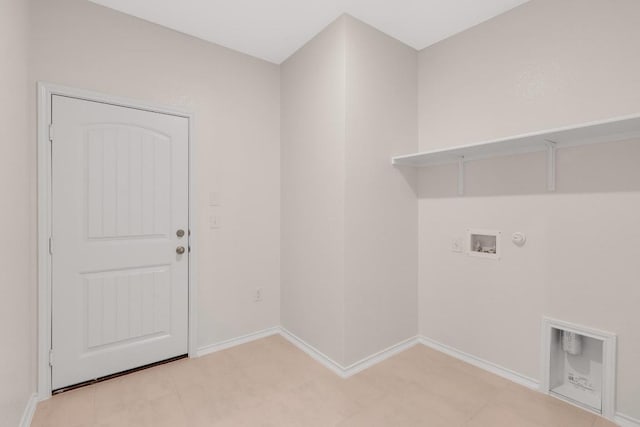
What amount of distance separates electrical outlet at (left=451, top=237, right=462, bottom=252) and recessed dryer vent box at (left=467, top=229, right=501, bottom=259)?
0.07 m

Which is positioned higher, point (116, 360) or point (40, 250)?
point (40, 250)

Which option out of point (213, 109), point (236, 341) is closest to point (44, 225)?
point (213, 109)

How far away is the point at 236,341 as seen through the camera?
277 centimetres

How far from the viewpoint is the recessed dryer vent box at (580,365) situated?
5.85ft

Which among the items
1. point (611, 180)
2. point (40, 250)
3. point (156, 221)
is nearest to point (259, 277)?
point (156, 221)

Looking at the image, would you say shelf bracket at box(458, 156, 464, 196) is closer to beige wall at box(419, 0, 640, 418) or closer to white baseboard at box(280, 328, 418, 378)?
beige wall at box(419, 0, 640, 418)

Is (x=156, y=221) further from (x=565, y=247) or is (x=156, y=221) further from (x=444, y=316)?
(x=565, y=247)

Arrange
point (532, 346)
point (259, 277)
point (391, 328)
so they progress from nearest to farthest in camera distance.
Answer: point (532, 346) < point (391, 328) < point (259, 277)

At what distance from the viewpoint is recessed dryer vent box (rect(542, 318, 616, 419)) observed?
70.2 inches

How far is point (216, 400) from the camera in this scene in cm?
198

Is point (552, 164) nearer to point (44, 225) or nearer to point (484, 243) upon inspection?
point (484, 243)

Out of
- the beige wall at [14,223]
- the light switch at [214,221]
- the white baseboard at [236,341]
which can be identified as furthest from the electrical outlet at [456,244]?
the beige wall at [14,223]

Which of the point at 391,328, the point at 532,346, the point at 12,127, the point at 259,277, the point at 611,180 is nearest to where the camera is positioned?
the point at 12,127

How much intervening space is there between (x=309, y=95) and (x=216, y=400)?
7.76 feet
